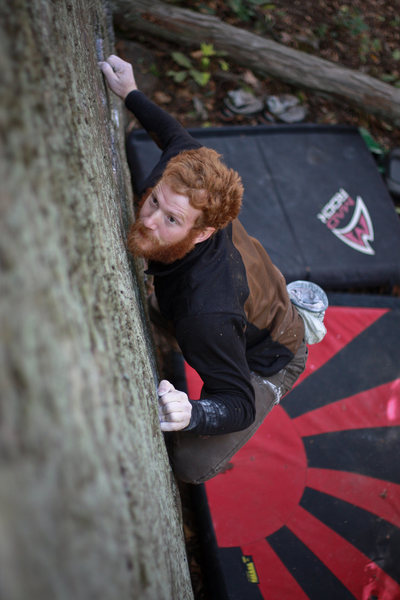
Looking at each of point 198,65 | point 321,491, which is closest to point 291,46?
point 198,65

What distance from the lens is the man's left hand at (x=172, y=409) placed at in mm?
1376

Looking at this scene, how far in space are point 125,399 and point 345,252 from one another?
2.89m

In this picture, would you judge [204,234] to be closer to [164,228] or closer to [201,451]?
[164,228]

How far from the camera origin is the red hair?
1535 mm

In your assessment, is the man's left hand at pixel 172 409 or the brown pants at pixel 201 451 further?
the brown pants at pixel 201 451

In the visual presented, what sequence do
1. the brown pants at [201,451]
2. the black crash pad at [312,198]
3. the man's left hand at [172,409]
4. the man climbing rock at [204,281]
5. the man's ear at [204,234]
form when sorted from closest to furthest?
the man's left hand at [172,409], the man climbing rock at [204,281], the man's ear at [204,234], the brown pants at [201,451], the black crash pad at [312,198]

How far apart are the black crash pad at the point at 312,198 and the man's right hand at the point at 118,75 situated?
1172mm

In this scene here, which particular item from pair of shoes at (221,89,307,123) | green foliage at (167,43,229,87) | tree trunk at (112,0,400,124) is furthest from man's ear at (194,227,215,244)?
tree trunk at (112,0,400,124)

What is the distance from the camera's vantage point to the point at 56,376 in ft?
1.86

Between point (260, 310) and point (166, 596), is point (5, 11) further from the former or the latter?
point (260, 310)

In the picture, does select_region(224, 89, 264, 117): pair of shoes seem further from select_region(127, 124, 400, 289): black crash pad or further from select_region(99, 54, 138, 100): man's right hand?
select_region(99, 54, 138, 100): man's right hand

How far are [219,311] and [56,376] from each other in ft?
3.27

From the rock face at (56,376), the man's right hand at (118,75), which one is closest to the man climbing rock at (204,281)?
the man's right hand at (118,75)

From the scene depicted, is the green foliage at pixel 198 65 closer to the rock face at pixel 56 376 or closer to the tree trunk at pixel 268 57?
the tree trunk at pixel 268 57
